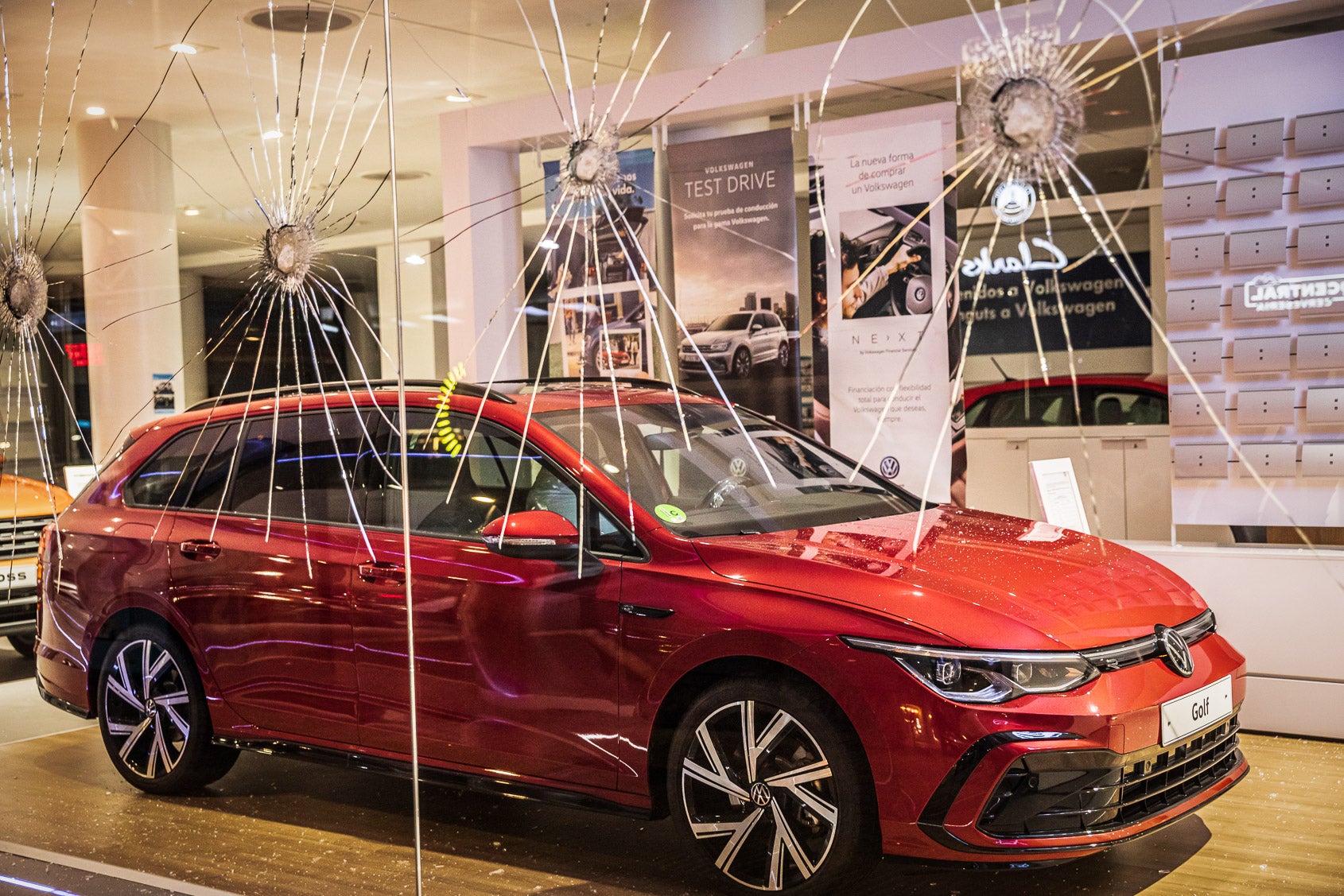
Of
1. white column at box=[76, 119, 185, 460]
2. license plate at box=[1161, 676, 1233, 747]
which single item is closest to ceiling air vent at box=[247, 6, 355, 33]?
white column at box=[76, 119, 185, 460]

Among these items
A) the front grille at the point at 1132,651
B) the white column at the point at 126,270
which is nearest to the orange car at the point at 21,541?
the white column at the point at 126,270

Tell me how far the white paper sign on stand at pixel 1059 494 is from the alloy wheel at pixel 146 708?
2.91 m

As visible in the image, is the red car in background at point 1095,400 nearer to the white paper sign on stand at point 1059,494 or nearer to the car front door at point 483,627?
the white paper sign on stand at point 1059,494

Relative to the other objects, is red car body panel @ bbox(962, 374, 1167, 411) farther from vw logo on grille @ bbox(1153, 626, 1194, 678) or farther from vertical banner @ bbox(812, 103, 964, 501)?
vw logo on grille @ bbox(1153, 626, 1194, 678)

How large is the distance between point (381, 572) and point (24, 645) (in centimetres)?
255

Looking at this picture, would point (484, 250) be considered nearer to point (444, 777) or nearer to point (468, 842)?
point (444, 777)

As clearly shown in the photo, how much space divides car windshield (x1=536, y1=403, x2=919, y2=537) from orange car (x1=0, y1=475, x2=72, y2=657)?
7.67 feet

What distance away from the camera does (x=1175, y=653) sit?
3.18 m

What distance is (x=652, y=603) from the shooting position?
11.1 ft

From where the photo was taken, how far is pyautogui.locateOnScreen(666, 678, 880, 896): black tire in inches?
121

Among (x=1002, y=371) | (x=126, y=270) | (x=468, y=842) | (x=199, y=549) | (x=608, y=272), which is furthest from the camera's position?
(x=126, y=270)

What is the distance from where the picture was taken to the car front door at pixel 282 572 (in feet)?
13.1

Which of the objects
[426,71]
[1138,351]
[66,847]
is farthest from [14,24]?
[1138,351]

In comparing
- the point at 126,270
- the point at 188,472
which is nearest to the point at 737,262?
the point at 188,472
